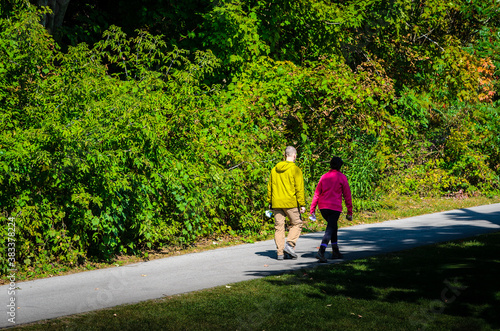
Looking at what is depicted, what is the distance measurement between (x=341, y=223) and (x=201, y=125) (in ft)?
14.3

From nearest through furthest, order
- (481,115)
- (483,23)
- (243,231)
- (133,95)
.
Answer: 1. (133,95)
2. (243,231)
3. (481,115)
4. (483,23)

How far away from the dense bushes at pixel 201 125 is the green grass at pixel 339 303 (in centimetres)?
253

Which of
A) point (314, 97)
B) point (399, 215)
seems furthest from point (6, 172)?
point (399, 215)

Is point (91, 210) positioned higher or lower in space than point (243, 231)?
higher

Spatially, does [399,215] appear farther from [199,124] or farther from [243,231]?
[199,124]

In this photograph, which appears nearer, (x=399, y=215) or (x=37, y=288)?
(x=37, y=288)

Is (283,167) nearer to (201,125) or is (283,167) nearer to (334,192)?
(334,192)

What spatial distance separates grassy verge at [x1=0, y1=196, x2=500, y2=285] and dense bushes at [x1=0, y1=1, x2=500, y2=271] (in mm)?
177

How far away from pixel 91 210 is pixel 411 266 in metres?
4.82

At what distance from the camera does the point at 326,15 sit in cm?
1581

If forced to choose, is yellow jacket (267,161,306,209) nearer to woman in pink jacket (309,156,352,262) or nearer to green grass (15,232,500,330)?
woman in pink jacket (309,156,352,262)

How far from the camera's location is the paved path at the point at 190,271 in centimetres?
641

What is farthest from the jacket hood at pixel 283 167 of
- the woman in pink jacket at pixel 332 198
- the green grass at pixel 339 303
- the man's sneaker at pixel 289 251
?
the green grass at pixel 339 303

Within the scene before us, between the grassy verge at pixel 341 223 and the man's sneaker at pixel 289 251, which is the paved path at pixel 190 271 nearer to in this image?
the man's sneaker at pixel 289 251
